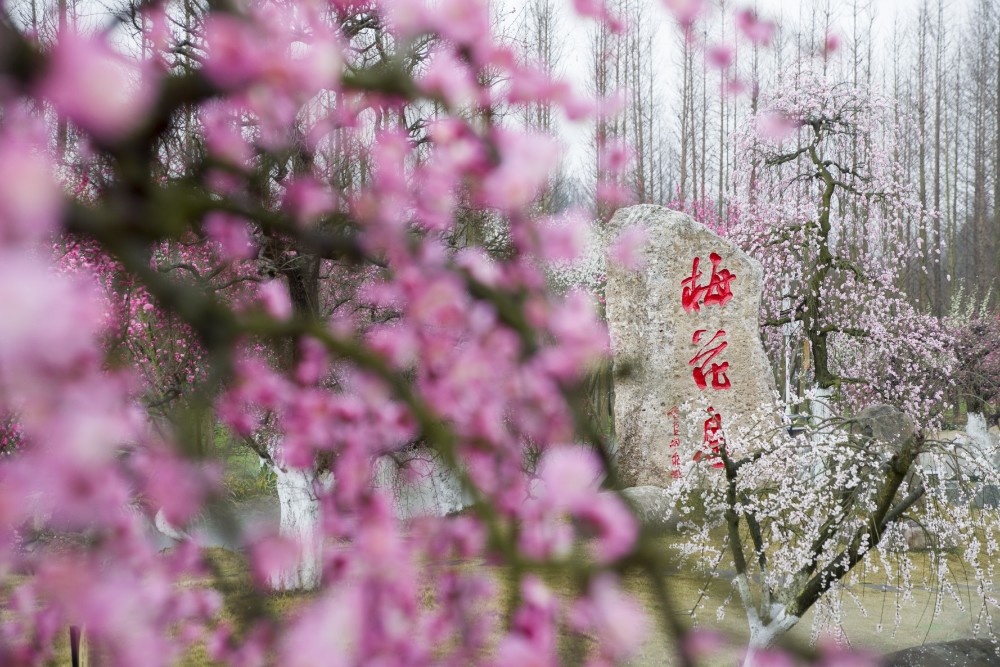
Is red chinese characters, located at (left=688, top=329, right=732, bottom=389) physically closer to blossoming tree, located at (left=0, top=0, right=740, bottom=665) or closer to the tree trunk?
the tree trunk

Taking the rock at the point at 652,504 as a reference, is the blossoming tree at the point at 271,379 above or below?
above

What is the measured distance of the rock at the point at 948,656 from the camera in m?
2.86

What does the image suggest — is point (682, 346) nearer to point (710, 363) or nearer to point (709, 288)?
point (710, 363)

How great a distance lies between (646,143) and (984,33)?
5.43 meters

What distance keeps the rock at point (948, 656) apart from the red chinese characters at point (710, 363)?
9.58 ft

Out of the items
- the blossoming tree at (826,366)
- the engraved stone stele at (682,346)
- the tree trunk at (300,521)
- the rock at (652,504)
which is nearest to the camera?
the blossoming tree at (826,366)

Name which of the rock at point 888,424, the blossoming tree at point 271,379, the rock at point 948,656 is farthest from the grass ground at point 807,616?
the blossoming tree at point 271,379

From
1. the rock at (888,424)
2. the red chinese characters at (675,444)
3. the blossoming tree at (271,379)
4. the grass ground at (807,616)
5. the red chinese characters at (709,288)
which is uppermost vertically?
the red chinese characters at (709,288)

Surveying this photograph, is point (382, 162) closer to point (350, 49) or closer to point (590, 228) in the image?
point (350, 49)

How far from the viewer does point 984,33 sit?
12711 millimetres

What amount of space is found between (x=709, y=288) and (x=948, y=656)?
327 cm

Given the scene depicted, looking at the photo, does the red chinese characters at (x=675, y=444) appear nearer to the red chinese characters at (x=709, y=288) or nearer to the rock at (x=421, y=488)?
the red chinese characters at (x=709, y=288)

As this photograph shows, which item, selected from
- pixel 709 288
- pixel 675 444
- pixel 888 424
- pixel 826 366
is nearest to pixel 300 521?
pixel 888 424

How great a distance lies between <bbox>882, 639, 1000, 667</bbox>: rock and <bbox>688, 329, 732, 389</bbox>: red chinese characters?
292cm
